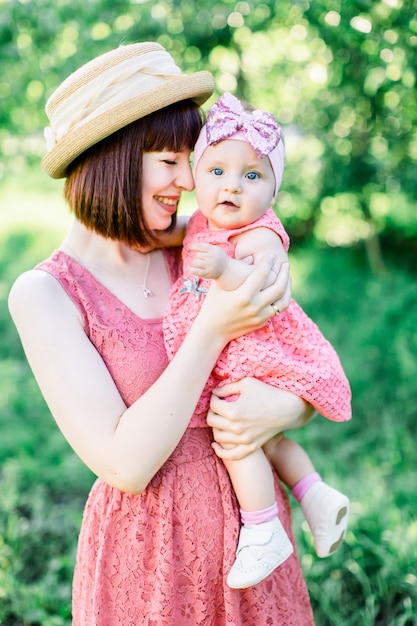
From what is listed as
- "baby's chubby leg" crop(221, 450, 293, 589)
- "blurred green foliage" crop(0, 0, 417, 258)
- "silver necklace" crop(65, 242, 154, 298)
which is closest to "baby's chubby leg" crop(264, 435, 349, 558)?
"baby's chubby leg" crop(221, 450, 293, 589)

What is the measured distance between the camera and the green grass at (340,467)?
284 centimetres

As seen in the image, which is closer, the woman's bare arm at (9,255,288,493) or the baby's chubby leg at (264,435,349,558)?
the woman's bare arm at (9,255,288,493)

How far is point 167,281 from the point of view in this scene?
1948mm

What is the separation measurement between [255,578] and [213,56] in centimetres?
269

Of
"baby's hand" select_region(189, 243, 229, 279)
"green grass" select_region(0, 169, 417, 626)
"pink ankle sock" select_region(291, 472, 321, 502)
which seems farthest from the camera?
"green grass" select_region(0, 169, 417, 626)

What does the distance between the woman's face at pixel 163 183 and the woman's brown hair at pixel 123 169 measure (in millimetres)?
15

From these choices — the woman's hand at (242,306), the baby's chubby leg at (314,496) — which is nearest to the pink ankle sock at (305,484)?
the baby's chubby leg at (314,496)

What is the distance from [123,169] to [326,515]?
110cm

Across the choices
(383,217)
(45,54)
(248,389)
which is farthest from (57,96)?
(383,217)

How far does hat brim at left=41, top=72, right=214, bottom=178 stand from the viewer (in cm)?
163

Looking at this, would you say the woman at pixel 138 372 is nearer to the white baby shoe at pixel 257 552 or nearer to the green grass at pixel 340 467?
the white baby shoe at pixel 257 552

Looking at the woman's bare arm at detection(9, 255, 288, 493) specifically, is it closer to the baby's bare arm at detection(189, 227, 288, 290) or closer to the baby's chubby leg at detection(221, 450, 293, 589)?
the baby's bare arm at detection(189, 227, 288, 290)

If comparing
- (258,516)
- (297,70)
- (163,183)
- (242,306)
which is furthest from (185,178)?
(297,70)

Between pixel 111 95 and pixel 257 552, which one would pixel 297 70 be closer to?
pixel 111 95
